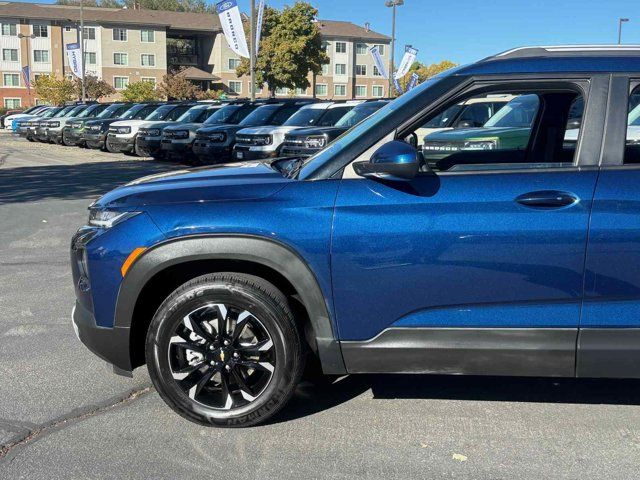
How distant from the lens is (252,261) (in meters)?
3.54

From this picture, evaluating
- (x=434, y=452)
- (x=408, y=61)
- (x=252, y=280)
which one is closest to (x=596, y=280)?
(x=434, y=452)

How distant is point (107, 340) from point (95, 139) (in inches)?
848

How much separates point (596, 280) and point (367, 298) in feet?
3.59

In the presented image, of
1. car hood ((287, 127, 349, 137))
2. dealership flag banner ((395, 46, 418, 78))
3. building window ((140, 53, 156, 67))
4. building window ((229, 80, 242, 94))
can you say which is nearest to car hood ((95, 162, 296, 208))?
car hood ((287, 127, 349, 137))

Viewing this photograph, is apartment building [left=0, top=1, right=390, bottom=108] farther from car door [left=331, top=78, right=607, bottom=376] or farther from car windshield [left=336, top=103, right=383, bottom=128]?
car door [left=331, top=78, right=607, bottom=376]

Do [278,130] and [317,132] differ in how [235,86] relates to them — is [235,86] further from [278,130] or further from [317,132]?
[317,132]

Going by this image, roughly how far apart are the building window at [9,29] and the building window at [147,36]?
11.9 meters

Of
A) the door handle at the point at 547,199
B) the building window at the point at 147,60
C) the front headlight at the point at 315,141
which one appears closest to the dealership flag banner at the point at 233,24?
the front headlight at the point at 315,141

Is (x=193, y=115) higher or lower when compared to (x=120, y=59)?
lower

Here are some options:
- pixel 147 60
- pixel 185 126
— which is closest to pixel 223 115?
pixel 185 126

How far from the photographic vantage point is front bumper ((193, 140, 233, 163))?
1697 cm

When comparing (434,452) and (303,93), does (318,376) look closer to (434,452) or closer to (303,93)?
(434,452)

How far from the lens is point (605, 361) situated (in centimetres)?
342

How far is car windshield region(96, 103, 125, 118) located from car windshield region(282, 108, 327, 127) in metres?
12.8
